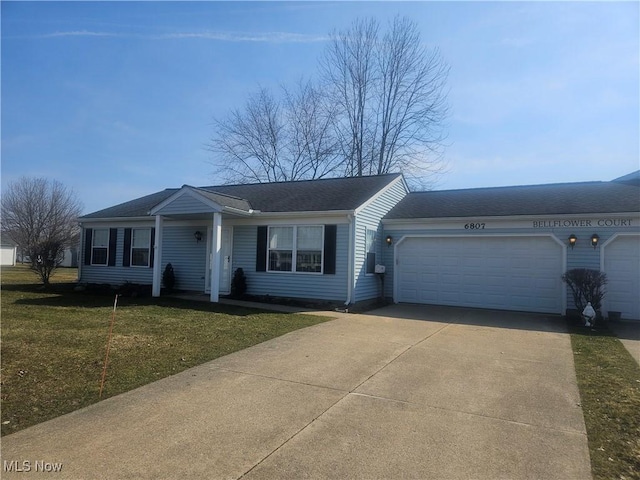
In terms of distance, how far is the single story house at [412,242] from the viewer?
37.7ft

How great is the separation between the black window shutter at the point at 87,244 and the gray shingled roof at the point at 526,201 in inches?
487

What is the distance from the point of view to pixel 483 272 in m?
12.8

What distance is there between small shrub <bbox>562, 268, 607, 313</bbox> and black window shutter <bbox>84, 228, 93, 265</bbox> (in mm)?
17377

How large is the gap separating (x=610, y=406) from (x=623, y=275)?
→ 8118 mm

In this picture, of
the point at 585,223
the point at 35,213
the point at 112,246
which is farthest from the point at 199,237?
the point at 35,213

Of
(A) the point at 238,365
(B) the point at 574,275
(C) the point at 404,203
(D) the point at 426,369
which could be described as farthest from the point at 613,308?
(A) the point at 238,365

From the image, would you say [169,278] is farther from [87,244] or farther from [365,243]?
[365,243]

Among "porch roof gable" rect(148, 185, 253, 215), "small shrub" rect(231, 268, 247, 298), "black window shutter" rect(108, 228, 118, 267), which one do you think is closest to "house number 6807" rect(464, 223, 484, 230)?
"porch roof gable" rect(148, 185, 253, 215)

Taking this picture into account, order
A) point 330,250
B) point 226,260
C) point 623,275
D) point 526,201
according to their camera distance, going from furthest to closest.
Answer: point 226,260, point 526,201, point 330,250, point 623,275

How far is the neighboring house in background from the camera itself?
136 ft

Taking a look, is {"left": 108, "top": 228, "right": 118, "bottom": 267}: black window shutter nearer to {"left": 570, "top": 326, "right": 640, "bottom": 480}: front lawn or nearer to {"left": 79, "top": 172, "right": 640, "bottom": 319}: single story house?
{"left": 79, "top": 172, "right": 640, "bottom": 319}: single story house

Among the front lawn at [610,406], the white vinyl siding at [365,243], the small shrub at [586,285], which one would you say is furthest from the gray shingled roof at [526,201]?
the front lawn at [610,406]

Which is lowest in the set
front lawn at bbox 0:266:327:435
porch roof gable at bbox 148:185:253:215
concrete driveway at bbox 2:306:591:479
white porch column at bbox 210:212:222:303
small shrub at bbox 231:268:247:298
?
concrete driveway at bbox 2:306:591:479

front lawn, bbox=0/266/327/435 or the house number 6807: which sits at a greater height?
the house number 6807
